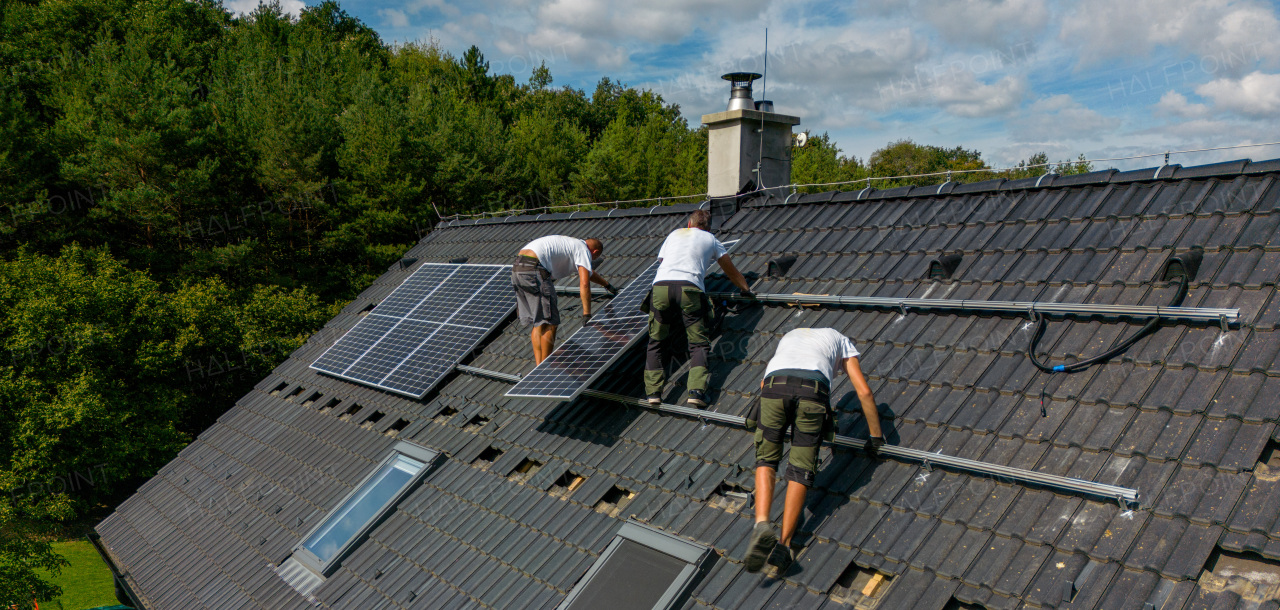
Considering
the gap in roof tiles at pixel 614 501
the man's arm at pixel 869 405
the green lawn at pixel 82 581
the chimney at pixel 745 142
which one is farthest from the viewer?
the green lawn at pixel 82 581

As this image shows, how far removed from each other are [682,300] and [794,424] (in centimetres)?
199

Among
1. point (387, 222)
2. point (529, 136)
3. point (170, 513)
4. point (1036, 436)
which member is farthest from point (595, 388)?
point (529, 136)

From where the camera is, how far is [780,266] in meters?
7.05

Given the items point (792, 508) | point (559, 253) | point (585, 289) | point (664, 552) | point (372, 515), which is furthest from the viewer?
point (559, 253)

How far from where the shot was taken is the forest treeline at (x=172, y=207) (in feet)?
68.6

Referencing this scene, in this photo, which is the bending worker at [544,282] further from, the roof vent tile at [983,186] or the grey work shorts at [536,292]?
the roof vent tile at [983,186]

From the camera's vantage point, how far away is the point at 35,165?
26031 millimetres

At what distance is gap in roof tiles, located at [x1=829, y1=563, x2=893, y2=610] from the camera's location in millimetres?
3924

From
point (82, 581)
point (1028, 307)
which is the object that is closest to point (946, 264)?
point (1028, 307)

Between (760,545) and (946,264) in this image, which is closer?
(760,545)

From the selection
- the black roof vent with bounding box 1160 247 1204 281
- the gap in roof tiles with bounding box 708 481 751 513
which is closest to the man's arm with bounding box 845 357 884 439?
the gap in roof tiles with bounding box 708 481 751 513

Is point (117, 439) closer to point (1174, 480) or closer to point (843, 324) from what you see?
point (843, 324)

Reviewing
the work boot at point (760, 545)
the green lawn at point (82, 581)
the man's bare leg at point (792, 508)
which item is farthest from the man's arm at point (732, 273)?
the green lawn at point (82, 581)

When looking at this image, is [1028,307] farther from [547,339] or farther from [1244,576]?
[547,339]
